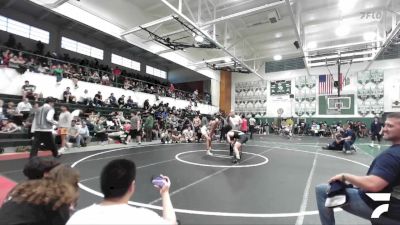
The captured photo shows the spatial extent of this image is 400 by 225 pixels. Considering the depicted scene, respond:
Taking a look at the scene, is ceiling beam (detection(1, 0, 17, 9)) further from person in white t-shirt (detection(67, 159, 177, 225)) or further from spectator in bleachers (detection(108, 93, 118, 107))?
person in white t-shirt (detection(67, 159, 177, 225))

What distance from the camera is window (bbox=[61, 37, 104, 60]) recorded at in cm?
1794

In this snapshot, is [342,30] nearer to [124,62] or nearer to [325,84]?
[325,84]

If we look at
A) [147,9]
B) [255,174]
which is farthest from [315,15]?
[255,174]

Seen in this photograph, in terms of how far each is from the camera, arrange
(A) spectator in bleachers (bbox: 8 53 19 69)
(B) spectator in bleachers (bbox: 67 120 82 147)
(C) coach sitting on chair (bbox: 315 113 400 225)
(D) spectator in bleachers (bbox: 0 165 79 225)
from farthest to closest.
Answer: (A) spectator in bleachers (bbox: 8 53 19 69) < (B) spectator in bleachers (bbox: 67 120 82 147) < (C) coach sitting on chair (bbox: 315 113 400 225) < (D) spectator in bleachers (bbox: 0 165 79 225)

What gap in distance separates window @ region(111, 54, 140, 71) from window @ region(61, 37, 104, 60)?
4.57 ft

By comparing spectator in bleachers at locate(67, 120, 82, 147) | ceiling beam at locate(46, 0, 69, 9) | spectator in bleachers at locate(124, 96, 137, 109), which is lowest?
spectator in bleachers at locate(67, 120, 82, 147)

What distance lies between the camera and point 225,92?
30.2 m

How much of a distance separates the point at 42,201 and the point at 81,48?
20120mm

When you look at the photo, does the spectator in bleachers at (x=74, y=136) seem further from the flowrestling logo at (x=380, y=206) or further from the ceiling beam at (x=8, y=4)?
the flowrestling logo at (x=380, y=206)

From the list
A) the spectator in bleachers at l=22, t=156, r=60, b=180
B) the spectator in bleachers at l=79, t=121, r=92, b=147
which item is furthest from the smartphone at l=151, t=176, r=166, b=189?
the spectator in bleachers at l=79, t=121, r=92, b=147

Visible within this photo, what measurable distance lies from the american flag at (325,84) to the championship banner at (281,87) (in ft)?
10.5

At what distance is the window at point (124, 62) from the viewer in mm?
21750

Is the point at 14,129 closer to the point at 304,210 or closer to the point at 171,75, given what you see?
the point at 304,210

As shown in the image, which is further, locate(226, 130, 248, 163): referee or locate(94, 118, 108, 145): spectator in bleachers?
locate(94, 118, 108, 145): spectator in bleachers
